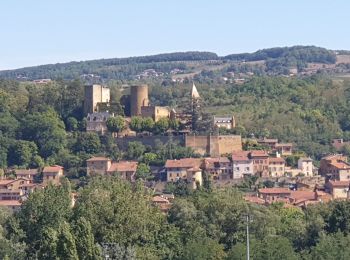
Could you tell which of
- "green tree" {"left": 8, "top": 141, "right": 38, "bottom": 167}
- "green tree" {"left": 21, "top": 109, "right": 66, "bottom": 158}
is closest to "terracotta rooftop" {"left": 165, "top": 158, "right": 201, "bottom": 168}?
"green tree" {"left": 21, "top": 109, "right": 66, "bottom": 158}

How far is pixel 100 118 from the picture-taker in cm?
Answer: 7331

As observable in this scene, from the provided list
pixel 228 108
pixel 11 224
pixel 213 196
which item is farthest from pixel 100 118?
pixel 11 224

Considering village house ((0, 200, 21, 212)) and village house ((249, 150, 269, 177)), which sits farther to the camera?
village house ((249, 150, 269, 177))

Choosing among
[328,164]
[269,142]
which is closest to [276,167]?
[328,164]

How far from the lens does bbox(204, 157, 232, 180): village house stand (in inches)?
2685

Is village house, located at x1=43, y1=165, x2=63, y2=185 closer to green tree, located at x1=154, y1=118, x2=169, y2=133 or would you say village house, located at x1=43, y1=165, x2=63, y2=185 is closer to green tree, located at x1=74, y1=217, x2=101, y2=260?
green tree, located at x1=154, y1=118, x2=169, y2=133

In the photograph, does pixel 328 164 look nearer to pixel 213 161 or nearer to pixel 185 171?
pixel 213 161

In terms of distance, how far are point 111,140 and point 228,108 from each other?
17190 mm

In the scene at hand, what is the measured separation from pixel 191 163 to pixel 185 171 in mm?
1359

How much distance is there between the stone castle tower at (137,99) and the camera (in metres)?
75.4

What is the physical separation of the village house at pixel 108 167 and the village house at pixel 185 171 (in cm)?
200

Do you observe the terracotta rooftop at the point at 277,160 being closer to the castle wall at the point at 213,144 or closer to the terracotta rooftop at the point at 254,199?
the castle wall at the point at 213,144

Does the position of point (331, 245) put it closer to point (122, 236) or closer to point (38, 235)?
point (122, 236)

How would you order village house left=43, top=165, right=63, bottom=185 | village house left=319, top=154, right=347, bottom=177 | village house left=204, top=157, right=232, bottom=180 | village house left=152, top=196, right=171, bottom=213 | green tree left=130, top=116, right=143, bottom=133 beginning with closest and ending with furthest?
village house left=152, top=196, right=171, bottom=213, village house left=43, top=165, right=63, bottom=185, village house left=204, top=157, right=232, bottom=180, village house left=319, top=154, right=347, bottom=177, green tree left=130, top=116, right=143, bottom=133
